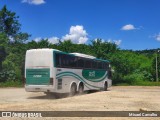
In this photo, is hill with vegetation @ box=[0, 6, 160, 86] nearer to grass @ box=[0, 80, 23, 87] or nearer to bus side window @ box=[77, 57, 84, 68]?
grass @ box=[0, 80, 23, 87]

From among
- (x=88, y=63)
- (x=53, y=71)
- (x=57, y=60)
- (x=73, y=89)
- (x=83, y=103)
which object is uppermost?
(x=88, y=63)

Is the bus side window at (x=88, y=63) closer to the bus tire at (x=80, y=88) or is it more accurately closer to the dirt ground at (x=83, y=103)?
the bus tire at (x=80, y=88)

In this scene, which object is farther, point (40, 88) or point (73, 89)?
point (73, 89)

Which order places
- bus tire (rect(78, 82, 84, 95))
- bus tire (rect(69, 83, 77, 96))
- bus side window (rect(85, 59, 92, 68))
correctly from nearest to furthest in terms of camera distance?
bus tire (rect(69, 83, 77, 96)) < bus tire (rect(78, 82, 84, 95)) < bus side window (rect(85, 59, 92, 68))

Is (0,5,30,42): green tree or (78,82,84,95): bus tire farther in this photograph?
(0,5,30,42): green tree

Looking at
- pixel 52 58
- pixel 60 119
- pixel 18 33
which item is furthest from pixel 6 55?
pixel 60 119

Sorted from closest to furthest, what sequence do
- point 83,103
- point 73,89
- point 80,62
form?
point 83,103, point 73,89, point 80,62

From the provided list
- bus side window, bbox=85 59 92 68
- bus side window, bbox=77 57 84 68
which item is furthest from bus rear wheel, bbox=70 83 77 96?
bus side window, bbox=85 59 92 68

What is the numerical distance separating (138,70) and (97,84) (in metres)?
31.8

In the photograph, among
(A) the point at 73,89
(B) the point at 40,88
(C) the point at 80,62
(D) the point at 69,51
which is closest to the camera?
(B) the point at 40,88

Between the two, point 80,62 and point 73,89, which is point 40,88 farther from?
point 80,62

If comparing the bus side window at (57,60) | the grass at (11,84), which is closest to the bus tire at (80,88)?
the bus side window at (57,60)

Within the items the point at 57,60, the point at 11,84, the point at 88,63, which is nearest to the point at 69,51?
the point at 11,84

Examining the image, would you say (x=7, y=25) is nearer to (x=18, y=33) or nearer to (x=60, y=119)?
(x=18, y=33)
